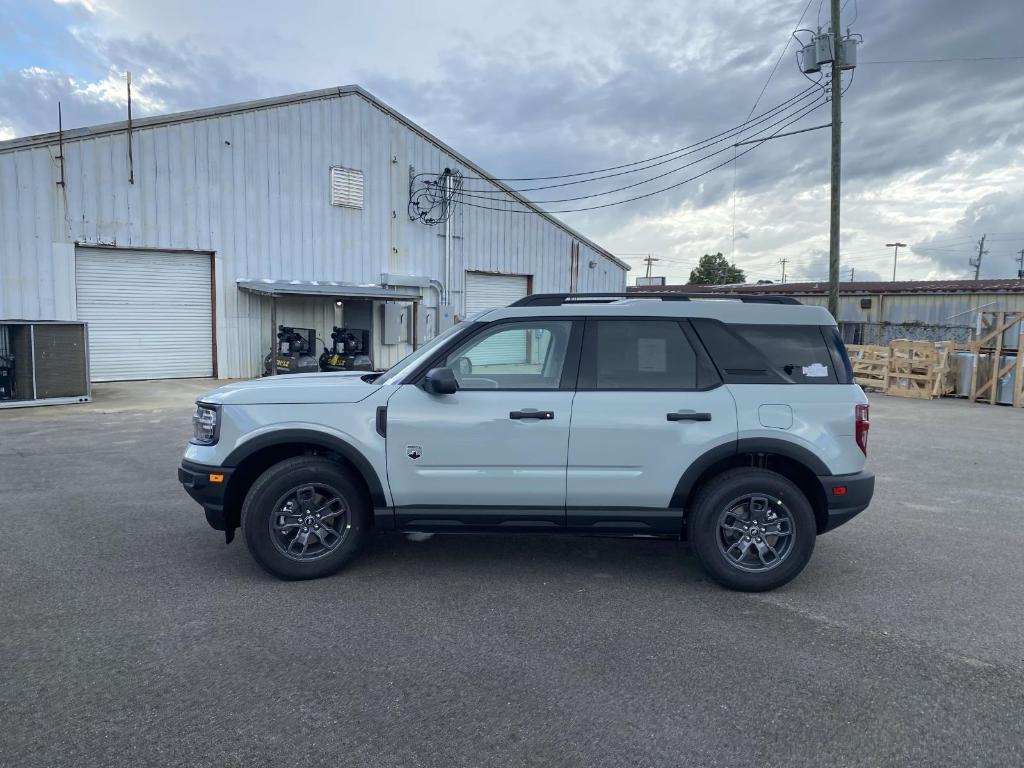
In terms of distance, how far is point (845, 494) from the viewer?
4.52 metres

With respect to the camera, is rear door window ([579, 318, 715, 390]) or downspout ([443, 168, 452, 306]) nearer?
rear door window ([579, 318, 715, 390])

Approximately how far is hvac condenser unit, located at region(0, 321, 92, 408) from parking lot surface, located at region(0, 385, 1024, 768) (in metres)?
8.27

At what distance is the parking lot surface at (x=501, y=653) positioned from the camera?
2.89 metres

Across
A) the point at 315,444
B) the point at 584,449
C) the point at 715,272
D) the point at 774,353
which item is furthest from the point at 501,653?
the point at 715,272

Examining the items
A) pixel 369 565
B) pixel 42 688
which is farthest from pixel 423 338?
pixel 42 688

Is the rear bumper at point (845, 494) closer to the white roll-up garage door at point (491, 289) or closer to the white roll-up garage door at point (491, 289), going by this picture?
the white roll-up garage door at point (491, 289)

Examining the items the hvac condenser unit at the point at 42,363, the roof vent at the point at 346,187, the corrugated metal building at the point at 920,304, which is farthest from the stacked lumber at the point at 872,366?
the hvac condenser unit at the point at 42,363

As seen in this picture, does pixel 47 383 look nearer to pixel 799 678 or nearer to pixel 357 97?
pixel 357 97

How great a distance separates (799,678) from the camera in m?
3.45

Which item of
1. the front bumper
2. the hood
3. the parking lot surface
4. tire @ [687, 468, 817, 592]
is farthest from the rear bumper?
the front bumper

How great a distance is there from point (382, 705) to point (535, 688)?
0.71m

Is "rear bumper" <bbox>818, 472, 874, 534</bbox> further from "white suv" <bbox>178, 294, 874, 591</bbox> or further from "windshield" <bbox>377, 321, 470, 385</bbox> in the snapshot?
"windshield" <bbox>377, 321, 470, 385</bbox>

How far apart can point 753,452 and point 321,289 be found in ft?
51.3

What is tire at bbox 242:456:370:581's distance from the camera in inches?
176
